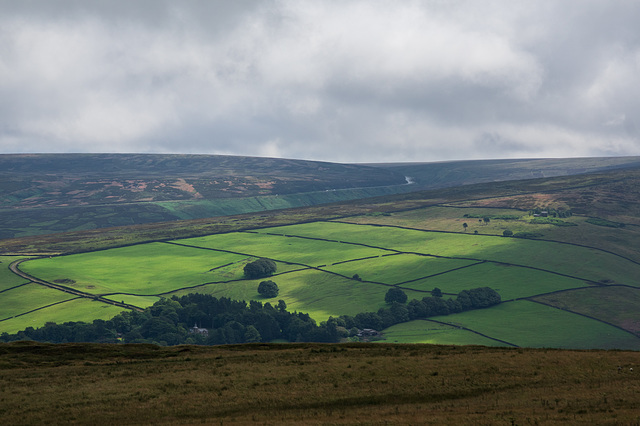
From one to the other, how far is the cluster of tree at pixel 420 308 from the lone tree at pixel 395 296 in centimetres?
35

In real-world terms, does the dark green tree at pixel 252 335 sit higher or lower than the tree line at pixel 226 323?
lower

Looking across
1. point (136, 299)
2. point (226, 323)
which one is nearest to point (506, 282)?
point (226, 323)

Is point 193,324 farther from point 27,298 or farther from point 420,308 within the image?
point 420,308

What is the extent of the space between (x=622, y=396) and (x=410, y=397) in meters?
17.2

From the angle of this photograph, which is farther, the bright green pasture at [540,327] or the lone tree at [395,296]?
the lone tree at [395,296]

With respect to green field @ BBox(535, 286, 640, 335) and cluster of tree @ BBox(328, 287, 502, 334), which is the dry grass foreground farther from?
green field @ BBox(535, 286, 640, 335)

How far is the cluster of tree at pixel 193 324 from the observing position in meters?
145

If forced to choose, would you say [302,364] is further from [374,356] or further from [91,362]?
[91,362]

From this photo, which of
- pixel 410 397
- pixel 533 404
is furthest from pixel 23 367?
pixel 533 404

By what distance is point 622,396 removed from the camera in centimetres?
4659

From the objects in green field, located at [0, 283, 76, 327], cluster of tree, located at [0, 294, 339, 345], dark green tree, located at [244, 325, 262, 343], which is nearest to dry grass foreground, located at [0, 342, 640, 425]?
cluster of tree, located at [0, 294, 339, 345]

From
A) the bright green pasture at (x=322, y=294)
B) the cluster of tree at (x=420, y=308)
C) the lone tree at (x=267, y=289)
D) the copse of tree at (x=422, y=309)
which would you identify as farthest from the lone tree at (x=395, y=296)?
the lone tree at (x=267, y=289)

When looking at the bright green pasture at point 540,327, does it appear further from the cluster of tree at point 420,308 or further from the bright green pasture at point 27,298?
the bright green pasture at point 27,298

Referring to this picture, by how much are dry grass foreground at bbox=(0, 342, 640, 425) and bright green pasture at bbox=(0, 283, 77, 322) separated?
108m
